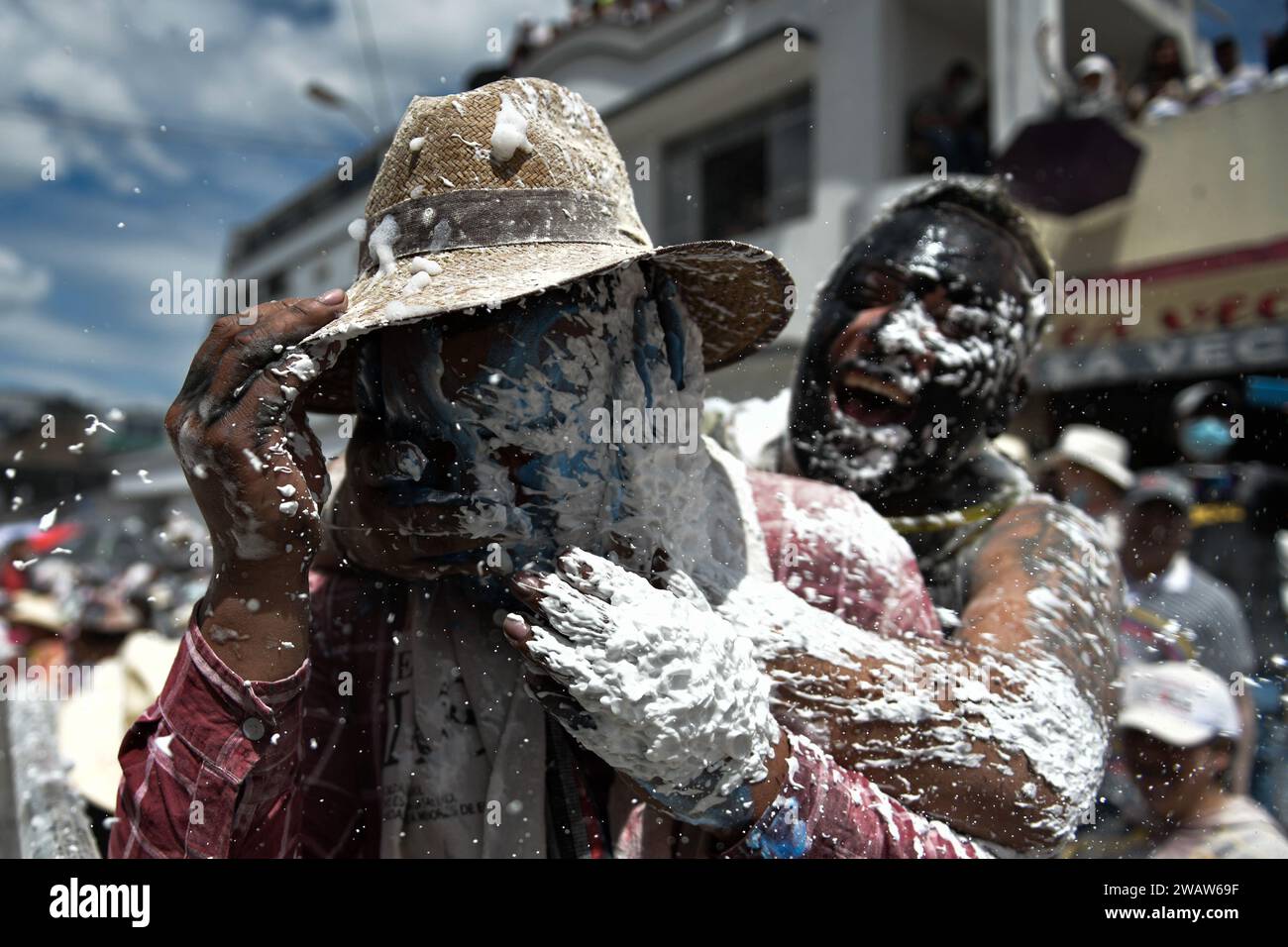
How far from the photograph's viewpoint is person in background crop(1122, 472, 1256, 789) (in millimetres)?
2521

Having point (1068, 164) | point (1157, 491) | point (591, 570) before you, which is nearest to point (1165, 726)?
point (1157, 491)

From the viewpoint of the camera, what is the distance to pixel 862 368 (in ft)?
5.24

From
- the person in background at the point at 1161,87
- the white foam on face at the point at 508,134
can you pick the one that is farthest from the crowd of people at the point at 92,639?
the person in background at the point at 1161,87

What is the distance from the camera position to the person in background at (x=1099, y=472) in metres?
2.87

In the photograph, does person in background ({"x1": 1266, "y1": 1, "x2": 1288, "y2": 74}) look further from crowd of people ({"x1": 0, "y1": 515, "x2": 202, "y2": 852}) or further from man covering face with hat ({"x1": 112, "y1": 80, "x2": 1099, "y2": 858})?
crowd of people ({"x1": 0, "y1": 515, "x2": 202, "y2": 852})

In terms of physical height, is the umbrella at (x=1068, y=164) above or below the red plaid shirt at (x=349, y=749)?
above

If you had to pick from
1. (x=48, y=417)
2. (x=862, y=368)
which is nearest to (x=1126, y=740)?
(x=862, y=368)

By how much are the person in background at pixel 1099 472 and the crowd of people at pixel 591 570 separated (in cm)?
133

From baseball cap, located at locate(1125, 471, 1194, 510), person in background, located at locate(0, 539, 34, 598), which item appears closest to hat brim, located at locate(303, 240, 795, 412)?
baseball cap, located at locate(1125, 471, 1194, 510)

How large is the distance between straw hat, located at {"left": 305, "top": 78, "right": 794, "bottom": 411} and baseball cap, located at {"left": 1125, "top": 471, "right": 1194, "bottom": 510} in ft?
8.23

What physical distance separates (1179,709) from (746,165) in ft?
10.4

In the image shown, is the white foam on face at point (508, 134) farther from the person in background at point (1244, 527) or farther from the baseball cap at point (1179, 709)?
the baseball cap at point (1179, 709)

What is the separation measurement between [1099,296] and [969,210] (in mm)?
336
